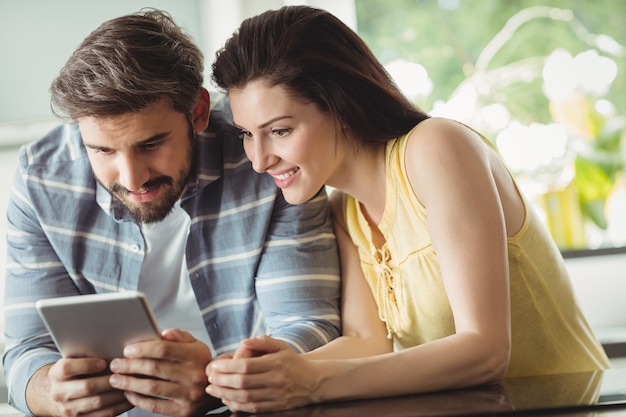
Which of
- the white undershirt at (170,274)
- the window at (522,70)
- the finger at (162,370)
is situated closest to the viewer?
the finger at (162,370)

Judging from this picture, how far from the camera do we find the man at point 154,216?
1.71m

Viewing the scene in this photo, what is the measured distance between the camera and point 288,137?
1625 mm

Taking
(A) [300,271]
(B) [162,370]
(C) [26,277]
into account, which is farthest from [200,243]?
(B) [162,370]

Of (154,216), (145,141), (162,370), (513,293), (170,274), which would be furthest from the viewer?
(170,274)

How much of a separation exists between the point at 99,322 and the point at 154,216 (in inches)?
21.8

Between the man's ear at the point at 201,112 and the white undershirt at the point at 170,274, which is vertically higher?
the man's ear at the point at 201,112

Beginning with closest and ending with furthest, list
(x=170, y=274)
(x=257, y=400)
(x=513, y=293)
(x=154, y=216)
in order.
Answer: (x=257, y=400) < (x=513, y=293) < (x=154, y=216) < (x=170, y=274)

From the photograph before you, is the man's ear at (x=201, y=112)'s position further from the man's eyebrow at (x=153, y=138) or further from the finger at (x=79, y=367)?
the finger at (x=79, y=367)

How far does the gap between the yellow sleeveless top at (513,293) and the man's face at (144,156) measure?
456mm

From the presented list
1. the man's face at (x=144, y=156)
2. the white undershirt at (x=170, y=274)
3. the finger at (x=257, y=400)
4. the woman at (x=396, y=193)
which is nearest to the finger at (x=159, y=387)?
the finger at (x=257, y=400)

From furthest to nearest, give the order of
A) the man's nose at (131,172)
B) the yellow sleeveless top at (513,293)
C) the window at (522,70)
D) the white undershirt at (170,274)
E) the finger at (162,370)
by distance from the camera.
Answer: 1. the window at (522,70)
2. the white undershirt at (170,274)
3. the man's nose at (131,172)
4. the yellow sleeveless top at (513,293)
5. the finger at (162,370)

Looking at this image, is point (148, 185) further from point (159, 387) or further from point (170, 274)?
point (159, 387)

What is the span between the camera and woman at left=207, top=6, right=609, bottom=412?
1.45m

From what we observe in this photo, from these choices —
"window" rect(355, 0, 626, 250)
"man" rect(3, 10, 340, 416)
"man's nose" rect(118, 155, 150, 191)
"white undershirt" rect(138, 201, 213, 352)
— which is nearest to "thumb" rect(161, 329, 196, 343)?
"man" rect(3, 10, 340, 416)
